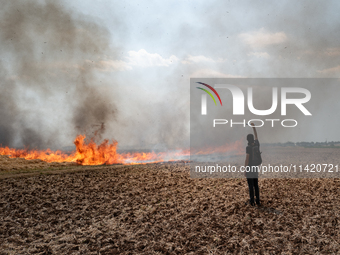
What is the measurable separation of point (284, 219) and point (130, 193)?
823 centimetres

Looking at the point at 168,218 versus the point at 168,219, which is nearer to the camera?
the point at 168,219

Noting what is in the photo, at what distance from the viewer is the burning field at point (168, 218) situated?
7.78 metres

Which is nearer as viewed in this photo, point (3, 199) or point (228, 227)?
point (228, 227)

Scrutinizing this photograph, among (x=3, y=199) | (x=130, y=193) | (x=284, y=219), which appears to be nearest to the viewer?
(x=284, y=219)

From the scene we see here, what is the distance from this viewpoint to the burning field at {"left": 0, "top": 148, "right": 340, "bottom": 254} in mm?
7777

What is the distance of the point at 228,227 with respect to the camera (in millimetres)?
9062

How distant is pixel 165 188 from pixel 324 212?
8578 millimetres

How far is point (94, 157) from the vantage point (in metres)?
32.3

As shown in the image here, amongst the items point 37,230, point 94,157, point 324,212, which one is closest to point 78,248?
point 37,230

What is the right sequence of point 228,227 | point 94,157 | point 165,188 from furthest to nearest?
point 94,157, point 165,188, point 228,227

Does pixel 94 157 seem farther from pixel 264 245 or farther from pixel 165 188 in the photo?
pixel 264 245

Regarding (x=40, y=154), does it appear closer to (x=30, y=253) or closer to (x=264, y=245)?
(x=30, y=253)

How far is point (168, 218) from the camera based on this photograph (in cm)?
1025

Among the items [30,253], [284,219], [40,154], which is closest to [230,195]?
[284,219]
